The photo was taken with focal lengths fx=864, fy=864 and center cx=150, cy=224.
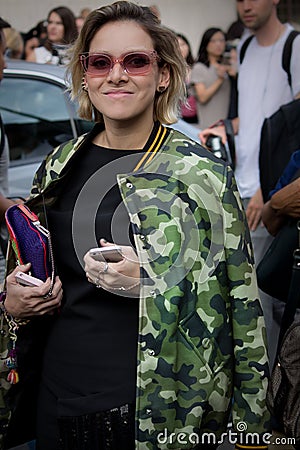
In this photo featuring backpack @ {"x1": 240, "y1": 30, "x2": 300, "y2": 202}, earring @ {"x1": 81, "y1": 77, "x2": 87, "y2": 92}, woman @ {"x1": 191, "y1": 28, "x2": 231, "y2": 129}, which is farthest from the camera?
woman @ {"x1": 191, "y1": 28, "x2": 231, "y2": 129}

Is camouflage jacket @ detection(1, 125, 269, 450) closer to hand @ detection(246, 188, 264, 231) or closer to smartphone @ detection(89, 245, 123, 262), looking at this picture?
smartphone @ detection(89, 245, 123, 262)

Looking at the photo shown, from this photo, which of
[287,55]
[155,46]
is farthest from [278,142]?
[155,46]

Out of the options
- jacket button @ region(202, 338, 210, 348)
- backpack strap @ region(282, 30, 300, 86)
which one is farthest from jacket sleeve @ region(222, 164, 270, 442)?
backpack strap @ region(282, 30, 300, 86)

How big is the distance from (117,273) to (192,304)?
0.77ft

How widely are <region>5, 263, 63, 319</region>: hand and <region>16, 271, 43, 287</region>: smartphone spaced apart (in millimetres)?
12

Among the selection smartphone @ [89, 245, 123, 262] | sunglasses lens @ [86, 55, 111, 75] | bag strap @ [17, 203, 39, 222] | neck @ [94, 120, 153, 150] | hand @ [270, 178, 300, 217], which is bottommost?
hand @ [270, 178, 300, 217]

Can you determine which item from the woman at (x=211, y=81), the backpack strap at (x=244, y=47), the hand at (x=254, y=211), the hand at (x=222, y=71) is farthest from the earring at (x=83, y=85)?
the hand at (x=222, y=71)

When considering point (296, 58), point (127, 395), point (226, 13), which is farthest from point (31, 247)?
point (226, 13)

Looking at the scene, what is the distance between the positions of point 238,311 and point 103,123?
744mm

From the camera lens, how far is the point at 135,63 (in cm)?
254

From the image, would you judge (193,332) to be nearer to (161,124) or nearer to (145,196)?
(145,196)

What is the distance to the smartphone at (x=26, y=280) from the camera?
8.34 ft

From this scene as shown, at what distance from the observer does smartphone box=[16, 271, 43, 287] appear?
2.54 m

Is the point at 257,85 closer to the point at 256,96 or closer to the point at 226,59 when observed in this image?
the point at 256,96
